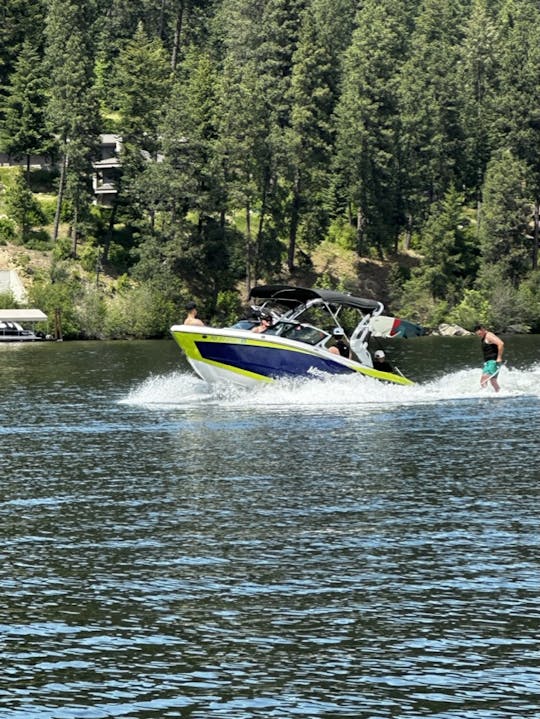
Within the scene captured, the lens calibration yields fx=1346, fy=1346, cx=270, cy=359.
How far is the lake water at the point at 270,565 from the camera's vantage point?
602 inches

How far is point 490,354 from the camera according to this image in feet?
149

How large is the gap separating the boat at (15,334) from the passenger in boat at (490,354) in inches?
2214

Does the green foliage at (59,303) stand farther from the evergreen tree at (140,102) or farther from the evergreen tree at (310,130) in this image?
the evergreen tree at (310,130)

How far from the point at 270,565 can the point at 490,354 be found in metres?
25.9

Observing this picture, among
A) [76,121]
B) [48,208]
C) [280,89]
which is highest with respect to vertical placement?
[280,89]

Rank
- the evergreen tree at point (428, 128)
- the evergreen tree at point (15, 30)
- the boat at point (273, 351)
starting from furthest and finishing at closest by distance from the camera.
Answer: the evergreen tree at point (15, 30), the evergreen tree at point (428, 128), the boat at point (273, 351)

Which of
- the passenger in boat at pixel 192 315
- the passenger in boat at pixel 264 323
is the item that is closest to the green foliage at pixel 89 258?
the passenger in boat at pixel 192 315

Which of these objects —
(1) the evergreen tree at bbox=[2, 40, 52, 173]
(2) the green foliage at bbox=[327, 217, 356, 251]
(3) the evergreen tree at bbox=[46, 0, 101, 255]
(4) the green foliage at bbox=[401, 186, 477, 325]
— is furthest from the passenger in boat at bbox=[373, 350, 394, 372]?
(1) the evergreen tree at bbox=[2, 40, 52, 173]

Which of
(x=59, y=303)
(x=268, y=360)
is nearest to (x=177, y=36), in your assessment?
(x=59, y=303)

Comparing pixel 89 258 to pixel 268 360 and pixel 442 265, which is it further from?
pixel 268 360

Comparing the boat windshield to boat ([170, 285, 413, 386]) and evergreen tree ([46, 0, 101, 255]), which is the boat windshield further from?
evergreen tree ([46, 0, 101, 255])

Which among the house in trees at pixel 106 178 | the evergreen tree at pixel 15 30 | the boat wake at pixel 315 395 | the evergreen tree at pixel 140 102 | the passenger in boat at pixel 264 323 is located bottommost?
the boat wake at pixel 315 395

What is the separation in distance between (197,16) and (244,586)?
6098 inches

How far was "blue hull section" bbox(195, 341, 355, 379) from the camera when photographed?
43.2 meters
